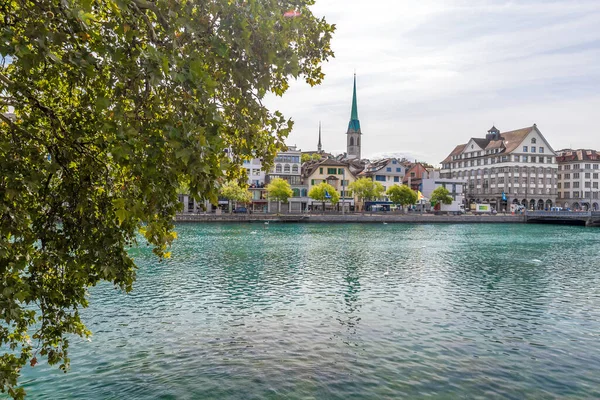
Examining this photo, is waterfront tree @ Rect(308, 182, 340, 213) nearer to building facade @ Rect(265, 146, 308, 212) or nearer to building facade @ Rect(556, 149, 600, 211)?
building facade @ Rect(265, 146, 308, 212)

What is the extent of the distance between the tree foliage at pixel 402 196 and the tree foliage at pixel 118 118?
300ft

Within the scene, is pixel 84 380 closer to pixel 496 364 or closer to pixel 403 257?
pixel 496 364

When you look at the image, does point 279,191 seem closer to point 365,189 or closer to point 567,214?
point 365,189

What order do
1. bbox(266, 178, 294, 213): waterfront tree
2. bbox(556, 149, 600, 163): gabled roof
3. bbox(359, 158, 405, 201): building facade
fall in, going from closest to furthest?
bbox(266, 178, 294, 213): waterfront tree, bbox(359, 158, 405, 201): building facade, bbox(556, 149, 600, 163): gabled roof

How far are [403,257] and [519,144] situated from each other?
325 feet

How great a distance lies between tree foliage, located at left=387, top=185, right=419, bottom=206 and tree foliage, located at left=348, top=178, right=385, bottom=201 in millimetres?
2760

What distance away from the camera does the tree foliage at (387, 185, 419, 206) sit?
9750 centimetres

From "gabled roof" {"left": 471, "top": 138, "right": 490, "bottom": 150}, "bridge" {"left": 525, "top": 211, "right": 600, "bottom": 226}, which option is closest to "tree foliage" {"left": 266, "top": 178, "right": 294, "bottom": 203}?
"bridge" {"left": 525, "top": 211, "right": 600, "bottom": 226}

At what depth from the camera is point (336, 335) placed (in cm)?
1573

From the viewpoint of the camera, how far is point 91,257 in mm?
7172

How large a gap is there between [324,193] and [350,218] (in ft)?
30.0

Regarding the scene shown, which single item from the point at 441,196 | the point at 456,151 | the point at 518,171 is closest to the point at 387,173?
the point at 441,196

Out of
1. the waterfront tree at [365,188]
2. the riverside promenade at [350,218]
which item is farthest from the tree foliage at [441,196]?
the waterfront tree at [365,188]

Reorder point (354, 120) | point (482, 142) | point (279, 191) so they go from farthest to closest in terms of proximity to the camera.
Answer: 1. point (354, 120)
2. point (482, 142)
3. point (279, 191)
